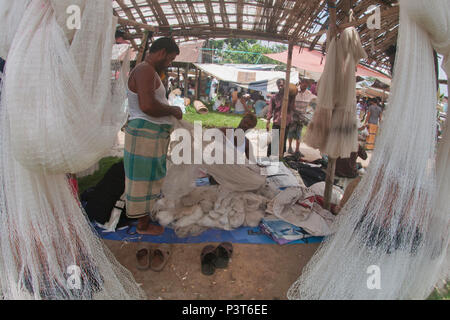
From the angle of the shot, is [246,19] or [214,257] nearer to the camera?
[214,257]

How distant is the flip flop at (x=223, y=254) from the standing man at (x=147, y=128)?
799 millimetres

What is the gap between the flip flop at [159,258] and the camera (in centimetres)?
206

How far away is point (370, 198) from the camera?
166cm

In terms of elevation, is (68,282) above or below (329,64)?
below

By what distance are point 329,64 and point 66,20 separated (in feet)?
8.17

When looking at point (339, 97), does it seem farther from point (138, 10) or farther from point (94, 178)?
point (94, 178)

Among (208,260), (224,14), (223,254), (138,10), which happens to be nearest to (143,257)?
(208,260)

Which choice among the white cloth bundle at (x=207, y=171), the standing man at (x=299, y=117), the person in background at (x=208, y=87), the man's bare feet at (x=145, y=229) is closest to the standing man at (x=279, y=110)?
the standing man at (x=299, y=117)

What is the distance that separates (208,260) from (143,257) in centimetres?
55

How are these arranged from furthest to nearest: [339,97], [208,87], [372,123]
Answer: [208,87] → [372,123] → [339,97]

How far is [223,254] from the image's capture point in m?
2.20
